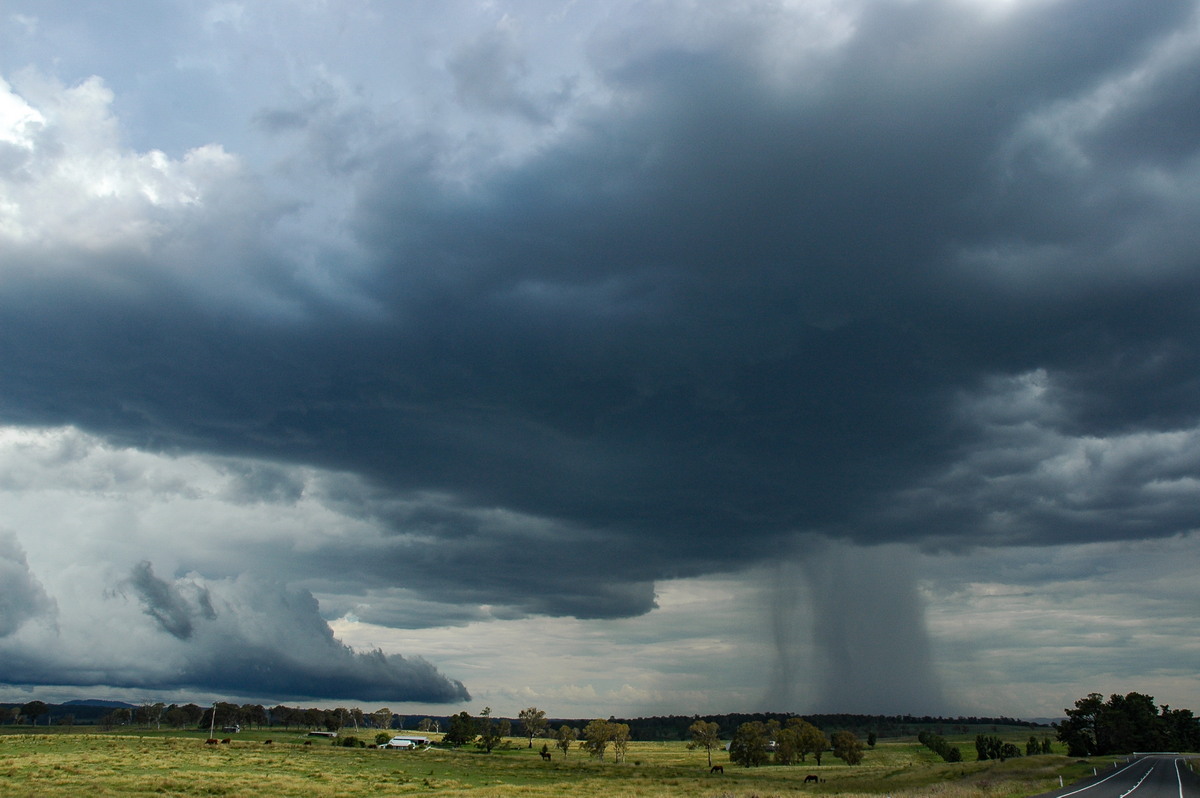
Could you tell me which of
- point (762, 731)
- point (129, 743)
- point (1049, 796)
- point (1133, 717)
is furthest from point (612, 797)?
point (1133, 717)

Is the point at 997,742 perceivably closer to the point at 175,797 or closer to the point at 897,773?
the point at 897,773

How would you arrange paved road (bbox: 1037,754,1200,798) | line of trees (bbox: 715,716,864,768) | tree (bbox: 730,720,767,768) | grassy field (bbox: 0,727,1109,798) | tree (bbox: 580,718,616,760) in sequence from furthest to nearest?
tree (bbox: 580,718,616,760) < line of trees (bbox: 715,716,864,768) < tree (bbox: 730,720,767,768) < grassy field (bbox: 0,727,1109,798) < paved road (bbox: 1037,754,1200,798)

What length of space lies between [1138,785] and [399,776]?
86.2 metres

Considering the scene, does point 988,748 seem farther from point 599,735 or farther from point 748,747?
point 599,735

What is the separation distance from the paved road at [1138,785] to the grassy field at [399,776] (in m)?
4.92

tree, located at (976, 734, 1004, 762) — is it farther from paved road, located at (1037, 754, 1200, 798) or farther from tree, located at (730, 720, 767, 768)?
paved road, located at (1037, 754, 1200, 798)

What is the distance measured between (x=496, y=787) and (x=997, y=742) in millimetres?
143350

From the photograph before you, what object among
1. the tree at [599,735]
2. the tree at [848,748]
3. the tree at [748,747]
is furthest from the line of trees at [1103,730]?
the tree at [599,735]

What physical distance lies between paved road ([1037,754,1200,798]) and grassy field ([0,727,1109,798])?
492 cm

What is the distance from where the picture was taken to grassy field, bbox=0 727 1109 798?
8081cm

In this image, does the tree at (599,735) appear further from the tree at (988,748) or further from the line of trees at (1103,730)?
the line of trees at (1103,730)

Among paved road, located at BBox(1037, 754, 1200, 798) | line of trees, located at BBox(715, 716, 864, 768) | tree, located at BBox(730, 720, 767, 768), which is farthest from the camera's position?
line of trees, located at BBox(715, 716, 864, 768)

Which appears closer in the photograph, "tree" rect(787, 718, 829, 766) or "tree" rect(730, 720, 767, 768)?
"tree" rect(730, 720, 767, 768)

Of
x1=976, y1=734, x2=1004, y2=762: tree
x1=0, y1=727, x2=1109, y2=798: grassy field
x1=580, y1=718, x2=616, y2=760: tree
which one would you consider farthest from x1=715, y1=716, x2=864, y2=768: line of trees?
x1=976, y1=734, x2=1004, y2=762: tree
